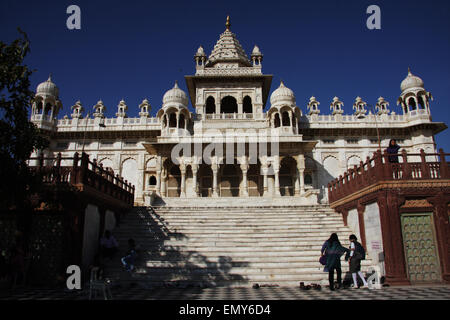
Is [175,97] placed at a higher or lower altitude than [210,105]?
lower

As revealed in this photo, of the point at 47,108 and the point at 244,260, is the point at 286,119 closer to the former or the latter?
the point at 244,260

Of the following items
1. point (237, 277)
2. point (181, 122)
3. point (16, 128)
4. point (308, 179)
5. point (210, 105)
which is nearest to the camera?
point (16, 128)

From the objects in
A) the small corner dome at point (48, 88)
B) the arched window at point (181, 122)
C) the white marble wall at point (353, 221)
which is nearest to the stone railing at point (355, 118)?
the arched window at point (181, 122)

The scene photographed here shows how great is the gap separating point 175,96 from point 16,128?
19825mm

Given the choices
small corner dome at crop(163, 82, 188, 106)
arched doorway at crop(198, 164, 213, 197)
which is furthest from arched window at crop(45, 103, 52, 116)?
arched doorway at crop(198, 164, 213, 197)

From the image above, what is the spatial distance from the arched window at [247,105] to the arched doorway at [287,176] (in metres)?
7.64

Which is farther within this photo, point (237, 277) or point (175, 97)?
point (175, 97)

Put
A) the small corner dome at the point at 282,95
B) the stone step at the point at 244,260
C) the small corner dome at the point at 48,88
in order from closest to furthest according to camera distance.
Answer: the stone step at the point at 244,260, the small corner dome at the point at 282,95, the small corner dome at the point at 48,88

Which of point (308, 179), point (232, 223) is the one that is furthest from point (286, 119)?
point (232, 223)

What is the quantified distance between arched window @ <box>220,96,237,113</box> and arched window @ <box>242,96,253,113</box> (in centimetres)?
147

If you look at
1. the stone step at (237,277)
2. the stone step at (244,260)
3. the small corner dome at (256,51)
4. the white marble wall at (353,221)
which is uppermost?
the small corner dome at (256,51)

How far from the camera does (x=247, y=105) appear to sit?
31.1m

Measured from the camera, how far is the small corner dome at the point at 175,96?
2680cm

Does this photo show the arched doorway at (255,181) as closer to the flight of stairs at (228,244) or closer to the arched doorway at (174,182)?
the arched doorway at (174,182)
